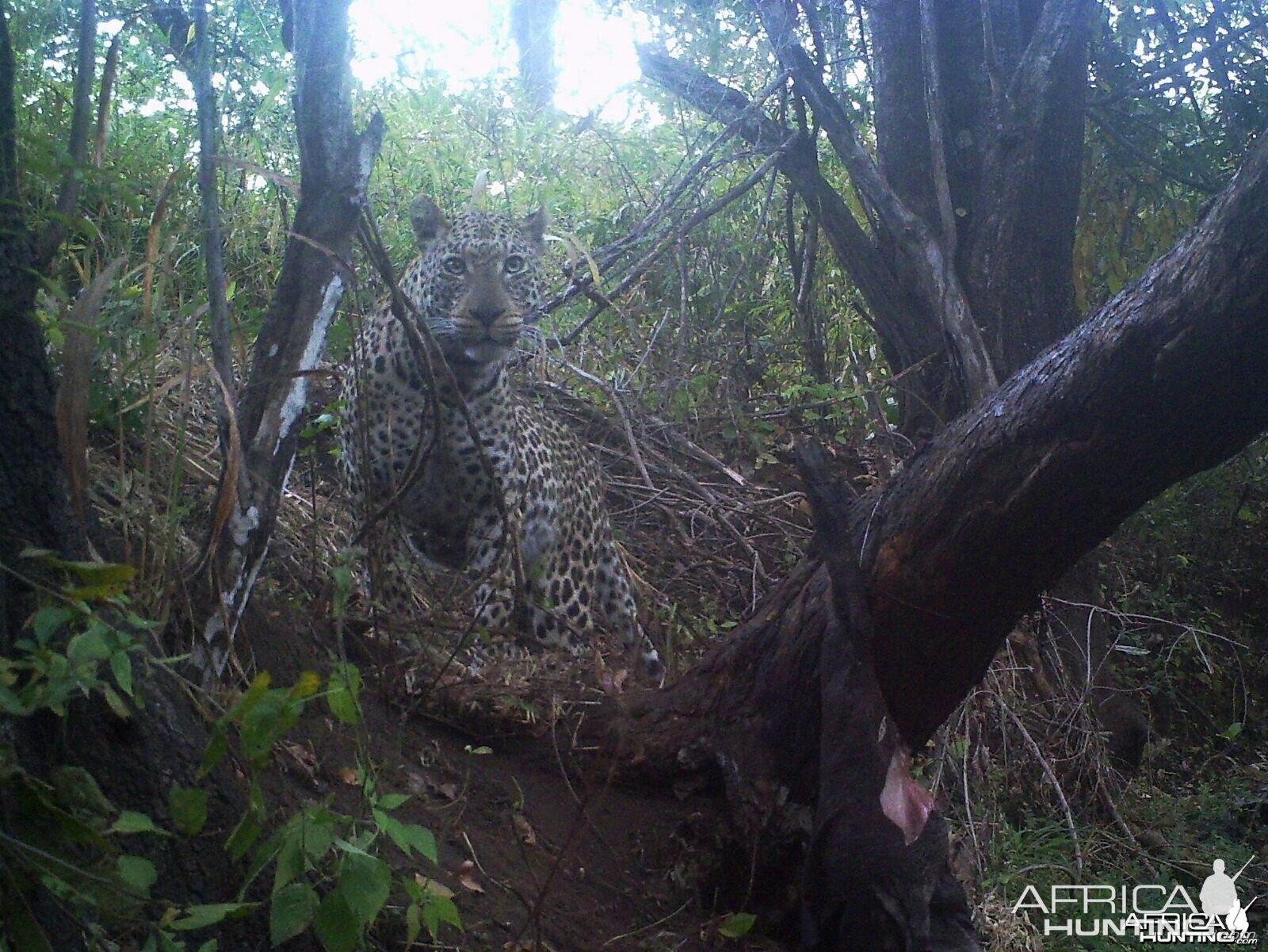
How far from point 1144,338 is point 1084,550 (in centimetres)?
69

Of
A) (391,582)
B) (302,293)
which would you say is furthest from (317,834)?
(391,582)

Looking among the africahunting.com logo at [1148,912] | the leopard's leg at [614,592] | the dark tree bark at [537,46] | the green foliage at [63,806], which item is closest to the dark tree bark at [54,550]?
the green foliage at [63,806]

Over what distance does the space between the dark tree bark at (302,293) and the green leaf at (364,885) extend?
38.6 inches

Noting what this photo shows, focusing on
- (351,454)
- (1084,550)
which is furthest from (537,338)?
(1084,550)

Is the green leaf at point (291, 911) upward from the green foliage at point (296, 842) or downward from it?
downward

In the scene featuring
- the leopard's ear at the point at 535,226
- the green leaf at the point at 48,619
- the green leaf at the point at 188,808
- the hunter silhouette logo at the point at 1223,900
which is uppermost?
the leopard's ear at the point at 535,226

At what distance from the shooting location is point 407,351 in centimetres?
556

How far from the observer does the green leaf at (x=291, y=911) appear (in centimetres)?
205

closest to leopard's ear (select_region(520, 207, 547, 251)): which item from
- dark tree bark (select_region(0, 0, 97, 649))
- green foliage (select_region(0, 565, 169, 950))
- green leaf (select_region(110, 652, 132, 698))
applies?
dark tree bark (select_region(0, 0, 97, 649))

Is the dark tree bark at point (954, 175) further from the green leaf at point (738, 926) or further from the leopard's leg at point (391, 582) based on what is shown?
the green leaf at point (738, 926)

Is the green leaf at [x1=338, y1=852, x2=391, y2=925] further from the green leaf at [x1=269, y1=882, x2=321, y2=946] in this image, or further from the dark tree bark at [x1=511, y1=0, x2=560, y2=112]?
the dark tree bark at [x1=511, y1=0, x2=560, y2=112]

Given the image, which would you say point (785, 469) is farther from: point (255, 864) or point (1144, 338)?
point (255, 864)

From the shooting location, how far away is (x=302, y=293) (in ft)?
9.82

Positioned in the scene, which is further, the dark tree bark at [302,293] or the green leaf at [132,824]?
the dark tree bark at [302,293]
